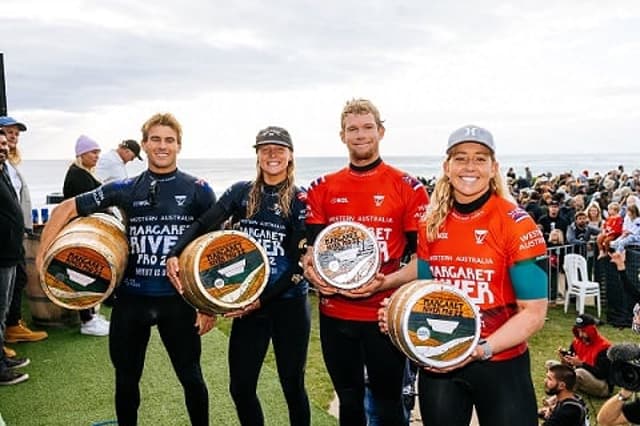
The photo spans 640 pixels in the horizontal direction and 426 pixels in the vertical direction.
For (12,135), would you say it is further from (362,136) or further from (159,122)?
→ (362,136)

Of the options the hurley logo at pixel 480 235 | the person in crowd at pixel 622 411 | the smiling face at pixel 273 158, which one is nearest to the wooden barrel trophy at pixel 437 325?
the hurley logo at pixel 480 235

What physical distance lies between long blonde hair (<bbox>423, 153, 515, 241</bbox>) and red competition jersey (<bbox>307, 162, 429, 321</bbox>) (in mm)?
420

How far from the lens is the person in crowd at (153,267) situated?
11.0 feet

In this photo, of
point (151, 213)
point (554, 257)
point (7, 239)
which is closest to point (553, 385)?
point (151, 213)

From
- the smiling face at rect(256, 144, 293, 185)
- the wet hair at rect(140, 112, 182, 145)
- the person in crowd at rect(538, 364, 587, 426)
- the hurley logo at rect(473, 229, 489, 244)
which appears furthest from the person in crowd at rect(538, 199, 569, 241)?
the wet hair at rect(140, 112, 182, 145)

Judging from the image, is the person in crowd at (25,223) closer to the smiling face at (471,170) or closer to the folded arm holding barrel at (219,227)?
the folded arm holding barrel at (219,227)

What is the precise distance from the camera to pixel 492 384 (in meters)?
2.52

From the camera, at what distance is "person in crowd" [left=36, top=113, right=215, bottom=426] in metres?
3.34

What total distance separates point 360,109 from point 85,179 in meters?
4.20

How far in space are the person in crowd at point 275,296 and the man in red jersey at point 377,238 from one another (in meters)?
0.15

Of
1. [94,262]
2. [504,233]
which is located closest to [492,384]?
[504,233]

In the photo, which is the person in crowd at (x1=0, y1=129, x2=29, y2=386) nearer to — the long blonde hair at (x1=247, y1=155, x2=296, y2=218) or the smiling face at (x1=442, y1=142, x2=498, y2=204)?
the long blonde hair at (x1=247, y1=155, x2=296, y2=218)

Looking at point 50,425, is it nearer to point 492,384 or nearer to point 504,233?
point 492,384

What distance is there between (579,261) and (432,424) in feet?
21.8
